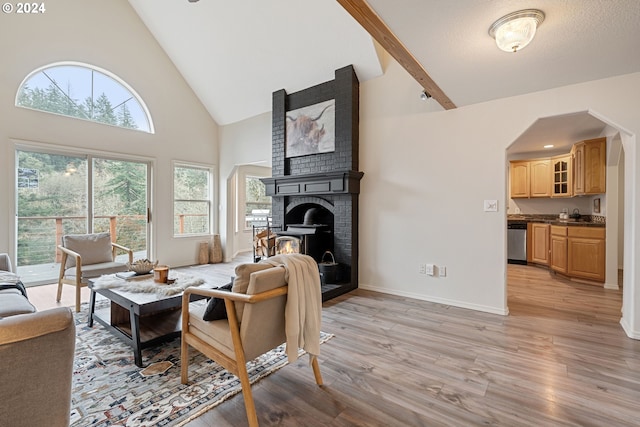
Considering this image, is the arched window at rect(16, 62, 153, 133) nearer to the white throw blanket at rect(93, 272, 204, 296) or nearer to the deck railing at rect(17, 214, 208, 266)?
the deck railing at rect(17, 214, 208, 266)

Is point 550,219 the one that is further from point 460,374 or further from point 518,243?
point 460,374

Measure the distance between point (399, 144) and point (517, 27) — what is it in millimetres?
2119

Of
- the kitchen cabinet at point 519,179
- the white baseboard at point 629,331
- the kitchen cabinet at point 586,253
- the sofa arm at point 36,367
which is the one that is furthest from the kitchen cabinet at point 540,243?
the sofa arm at point 36,367

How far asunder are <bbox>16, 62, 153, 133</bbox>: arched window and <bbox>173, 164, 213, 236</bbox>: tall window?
3.53ft

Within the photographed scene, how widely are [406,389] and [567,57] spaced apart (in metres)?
2.90

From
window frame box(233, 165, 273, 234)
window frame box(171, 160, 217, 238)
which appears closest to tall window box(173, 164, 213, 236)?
window frame box(171, 160, 217, 238)

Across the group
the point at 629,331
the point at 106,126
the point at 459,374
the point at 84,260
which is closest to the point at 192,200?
the point at 106,126

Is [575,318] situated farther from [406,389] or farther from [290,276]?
[290,276]

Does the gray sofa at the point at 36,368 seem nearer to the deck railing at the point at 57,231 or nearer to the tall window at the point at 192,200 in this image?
the deck railing at the point at 57,231

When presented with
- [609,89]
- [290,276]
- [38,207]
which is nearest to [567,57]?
[609,89]

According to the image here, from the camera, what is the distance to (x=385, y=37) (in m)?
2.06

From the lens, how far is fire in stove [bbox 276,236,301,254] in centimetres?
439

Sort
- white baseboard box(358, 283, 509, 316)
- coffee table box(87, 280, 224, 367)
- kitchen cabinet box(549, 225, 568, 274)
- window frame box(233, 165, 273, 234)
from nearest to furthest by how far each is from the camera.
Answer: coffee table box(87, 280, 224, 367) < white baseboard box(358, 283, 509, 316) < kitchen cabinet box(549, 225, 568, 274) < window frame box(233, 165, 273, 234)

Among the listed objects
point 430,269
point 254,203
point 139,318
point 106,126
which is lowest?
point 139,318
